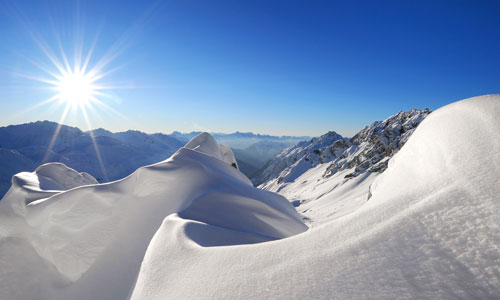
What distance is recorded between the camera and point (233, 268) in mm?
2773

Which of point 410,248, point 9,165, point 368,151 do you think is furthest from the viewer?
point 9,165

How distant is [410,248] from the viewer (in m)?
1.96

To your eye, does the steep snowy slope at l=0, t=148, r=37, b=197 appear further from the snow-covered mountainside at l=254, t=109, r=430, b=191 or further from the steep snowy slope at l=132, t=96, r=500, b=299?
the steep snowy slope at l=132, t=96, r=500, b=299

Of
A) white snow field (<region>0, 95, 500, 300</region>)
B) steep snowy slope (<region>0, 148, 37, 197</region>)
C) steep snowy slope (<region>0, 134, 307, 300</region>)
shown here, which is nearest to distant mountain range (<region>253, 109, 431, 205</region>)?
steep snowy slope (<region>0, 134, 307, 300</region>)

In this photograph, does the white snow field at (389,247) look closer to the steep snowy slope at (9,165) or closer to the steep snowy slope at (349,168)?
the steep snowy slope at (349,168)

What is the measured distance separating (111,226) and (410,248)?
8448 mm

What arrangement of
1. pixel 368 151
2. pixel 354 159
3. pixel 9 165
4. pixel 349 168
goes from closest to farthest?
pixel 349 168, pixel 368 151, pixel 354 159, pixel 9 165

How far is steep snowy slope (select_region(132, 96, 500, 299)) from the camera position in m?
1.71

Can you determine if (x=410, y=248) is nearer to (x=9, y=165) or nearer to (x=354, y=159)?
(x=354, y=159)

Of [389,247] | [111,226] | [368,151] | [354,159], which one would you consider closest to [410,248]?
[389,247]

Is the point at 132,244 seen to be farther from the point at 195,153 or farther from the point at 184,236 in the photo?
the point at 195,153

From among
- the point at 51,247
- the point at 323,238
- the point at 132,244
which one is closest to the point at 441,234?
the point at 323,238

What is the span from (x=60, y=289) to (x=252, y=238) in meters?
6.60

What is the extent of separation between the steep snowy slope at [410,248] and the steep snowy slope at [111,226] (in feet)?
7.73
